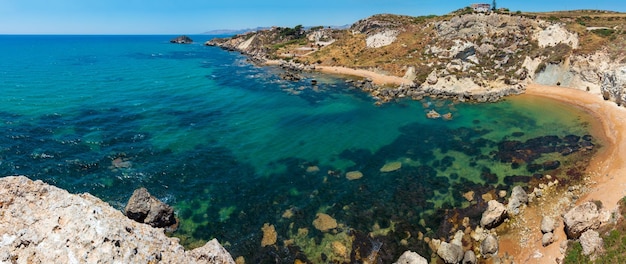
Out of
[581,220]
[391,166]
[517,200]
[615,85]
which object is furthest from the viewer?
[615,85]

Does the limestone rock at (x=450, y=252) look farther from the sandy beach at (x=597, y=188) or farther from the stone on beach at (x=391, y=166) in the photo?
the stone on beach at (x=391, y=166)

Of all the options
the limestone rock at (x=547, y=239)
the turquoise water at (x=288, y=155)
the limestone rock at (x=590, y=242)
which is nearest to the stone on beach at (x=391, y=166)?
the turquoise water at (x=288, y=155)

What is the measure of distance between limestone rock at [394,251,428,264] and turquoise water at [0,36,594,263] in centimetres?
187

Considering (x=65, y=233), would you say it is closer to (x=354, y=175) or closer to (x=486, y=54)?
(x=354, y=175)

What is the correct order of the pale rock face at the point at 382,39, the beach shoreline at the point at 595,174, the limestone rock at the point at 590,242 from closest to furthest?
the limestone rock at the point at 590,242, the beach shoreline at the point at 595,174, the pale rock face at the point at 382,39

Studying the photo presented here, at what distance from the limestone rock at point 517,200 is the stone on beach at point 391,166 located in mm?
13367

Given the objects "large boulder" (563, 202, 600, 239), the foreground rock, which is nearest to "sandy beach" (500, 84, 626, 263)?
"large boulder" (563, 202, 600, 239)

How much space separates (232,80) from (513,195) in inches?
3282

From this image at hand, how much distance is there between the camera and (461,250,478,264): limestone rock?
27.5 m

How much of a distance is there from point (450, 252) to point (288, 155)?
25.9 meters

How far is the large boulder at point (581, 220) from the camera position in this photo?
27.5 meters

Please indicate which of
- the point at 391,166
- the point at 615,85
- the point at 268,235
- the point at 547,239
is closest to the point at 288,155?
the point at 391,166

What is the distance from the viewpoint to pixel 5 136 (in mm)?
49438

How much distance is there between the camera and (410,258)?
26.4 m
